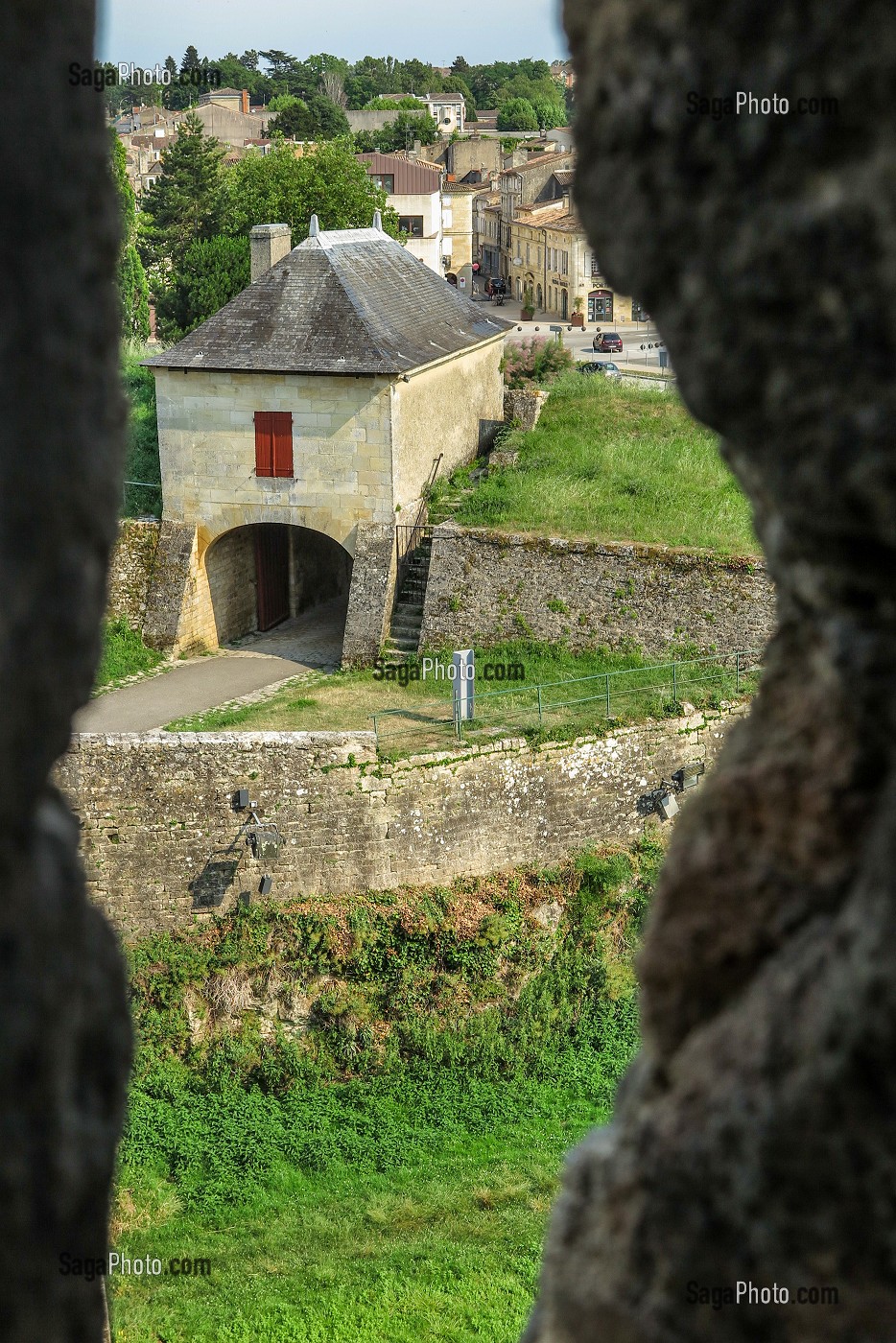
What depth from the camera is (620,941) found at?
18.2 m

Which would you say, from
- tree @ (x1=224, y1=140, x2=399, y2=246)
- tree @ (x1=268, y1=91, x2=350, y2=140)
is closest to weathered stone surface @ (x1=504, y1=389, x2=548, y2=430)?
tree @ (x1=224, y1=140, x2=399, y2=246)

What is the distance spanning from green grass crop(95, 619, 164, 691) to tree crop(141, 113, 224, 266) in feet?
109

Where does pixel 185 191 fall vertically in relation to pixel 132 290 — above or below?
above

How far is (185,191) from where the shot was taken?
180ft

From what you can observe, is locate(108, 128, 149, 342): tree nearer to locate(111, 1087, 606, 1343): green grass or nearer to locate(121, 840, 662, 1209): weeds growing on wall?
locate(121, 840, 662, 1209): weeds growing on wall

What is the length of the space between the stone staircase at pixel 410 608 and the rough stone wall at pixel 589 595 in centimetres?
45

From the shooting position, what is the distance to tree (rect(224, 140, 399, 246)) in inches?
1412

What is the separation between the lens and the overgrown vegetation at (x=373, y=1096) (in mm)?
13352

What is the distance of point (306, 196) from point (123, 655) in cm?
1719

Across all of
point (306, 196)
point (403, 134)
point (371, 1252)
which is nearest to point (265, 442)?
point (371, 1252)

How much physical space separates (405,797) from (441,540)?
6.77 metres

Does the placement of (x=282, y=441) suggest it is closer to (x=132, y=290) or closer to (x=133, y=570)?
(x=133, y=570)

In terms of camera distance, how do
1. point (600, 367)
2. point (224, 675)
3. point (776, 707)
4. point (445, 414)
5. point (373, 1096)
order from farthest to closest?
point (600, 367) < point (445, 414) < point (224, 675) < point (373, 1096) < point (776, 707)

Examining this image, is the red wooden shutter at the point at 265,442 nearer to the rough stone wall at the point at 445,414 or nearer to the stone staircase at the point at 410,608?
the rough stone wall at the point at 445,414
